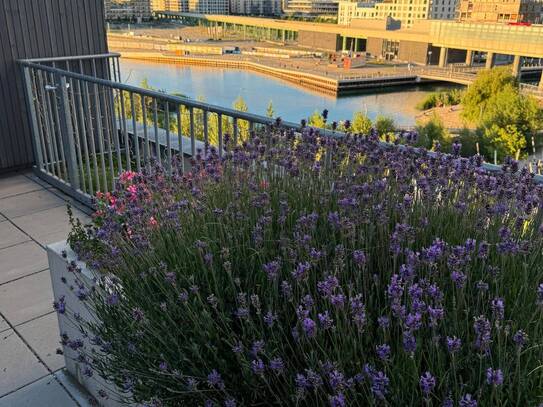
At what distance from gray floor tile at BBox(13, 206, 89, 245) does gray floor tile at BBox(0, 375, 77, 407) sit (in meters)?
1.67

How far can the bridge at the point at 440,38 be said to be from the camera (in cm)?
5588

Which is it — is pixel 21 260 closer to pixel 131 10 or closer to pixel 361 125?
pixel 361 125

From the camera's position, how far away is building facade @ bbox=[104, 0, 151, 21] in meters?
104

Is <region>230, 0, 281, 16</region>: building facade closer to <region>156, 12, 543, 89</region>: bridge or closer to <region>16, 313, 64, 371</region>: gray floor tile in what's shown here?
<region>156, 12, 543, 89</region>: bridge

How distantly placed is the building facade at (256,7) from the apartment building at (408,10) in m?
36.9

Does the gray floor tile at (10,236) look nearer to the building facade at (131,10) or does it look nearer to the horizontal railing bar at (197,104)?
the horizontal railing bar at (197,104)

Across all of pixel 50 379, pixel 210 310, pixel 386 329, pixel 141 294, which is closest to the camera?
pixel 386 329

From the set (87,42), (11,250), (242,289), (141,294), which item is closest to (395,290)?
(242,289)

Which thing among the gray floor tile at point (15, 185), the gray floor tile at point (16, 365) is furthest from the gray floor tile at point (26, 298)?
the gray floor tile at point (15, 185)

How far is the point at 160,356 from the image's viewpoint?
143 cm

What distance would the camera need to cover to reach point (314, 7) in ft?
443

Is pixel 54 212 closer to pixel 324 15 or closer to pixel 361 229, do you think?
pixel 361 229

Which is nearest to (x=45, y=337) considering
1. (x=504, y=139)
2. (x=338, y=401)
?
(x=338, y=401)

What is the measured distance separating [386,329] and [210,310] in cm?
57
